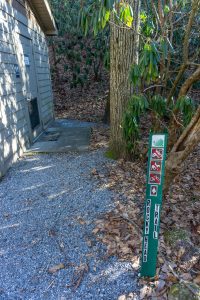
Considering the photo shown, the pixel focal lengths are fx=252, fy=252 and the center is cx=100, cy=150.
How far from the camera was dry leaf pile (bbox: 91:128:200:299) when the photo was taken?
2.50m

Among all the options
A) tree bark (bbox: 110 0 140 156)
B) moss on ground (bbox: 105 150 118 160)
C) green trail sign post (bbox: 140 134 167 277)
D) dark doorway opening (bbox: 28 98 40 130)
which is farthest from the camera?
dark doorway opening (bbox: 28 98 40 130)

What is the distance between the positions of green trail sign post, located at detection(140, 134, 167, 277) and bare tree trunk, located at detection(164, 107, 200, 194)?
115cm

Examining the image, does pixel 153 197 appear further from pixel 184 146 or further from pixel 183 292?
pixel 184 146

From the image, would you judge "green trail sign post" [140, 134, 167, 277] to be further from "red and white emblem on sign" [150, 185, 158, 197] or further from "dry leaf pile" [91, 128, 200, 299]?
"dry leaf pile" [91, 128, 200, 299]

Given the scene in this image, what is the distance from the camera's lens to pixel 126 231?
312cm

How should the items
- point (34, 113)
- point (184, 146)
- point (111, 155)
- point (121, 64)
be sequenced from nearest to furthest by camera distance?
1. point (184, 146)
2. point (121, 64)
3. point (111, 155)
4. point (34, 113)

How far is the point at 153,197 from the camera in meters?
2.20

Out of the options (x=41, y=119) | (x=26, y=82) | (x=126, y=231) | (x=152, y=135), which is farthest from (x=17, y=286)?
(x=41, y=119)

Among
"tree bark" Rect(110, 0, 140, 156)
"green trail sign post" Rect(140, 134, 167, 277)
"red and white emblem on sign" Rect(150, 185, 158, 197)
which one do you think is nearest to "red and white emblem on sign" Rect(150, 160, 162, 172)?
"green trail sign post" Rect(140, 134, 167, 277)

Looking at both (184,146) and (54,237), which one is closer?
(54,237)

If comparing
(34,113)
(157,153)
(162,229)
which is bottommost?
(162,229)

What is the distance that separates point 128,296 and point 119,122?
3.18 meters

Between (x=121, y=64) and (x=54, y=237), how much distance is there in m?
3.14

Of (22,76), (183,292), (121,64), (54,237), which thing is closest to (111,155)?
(121,64)
